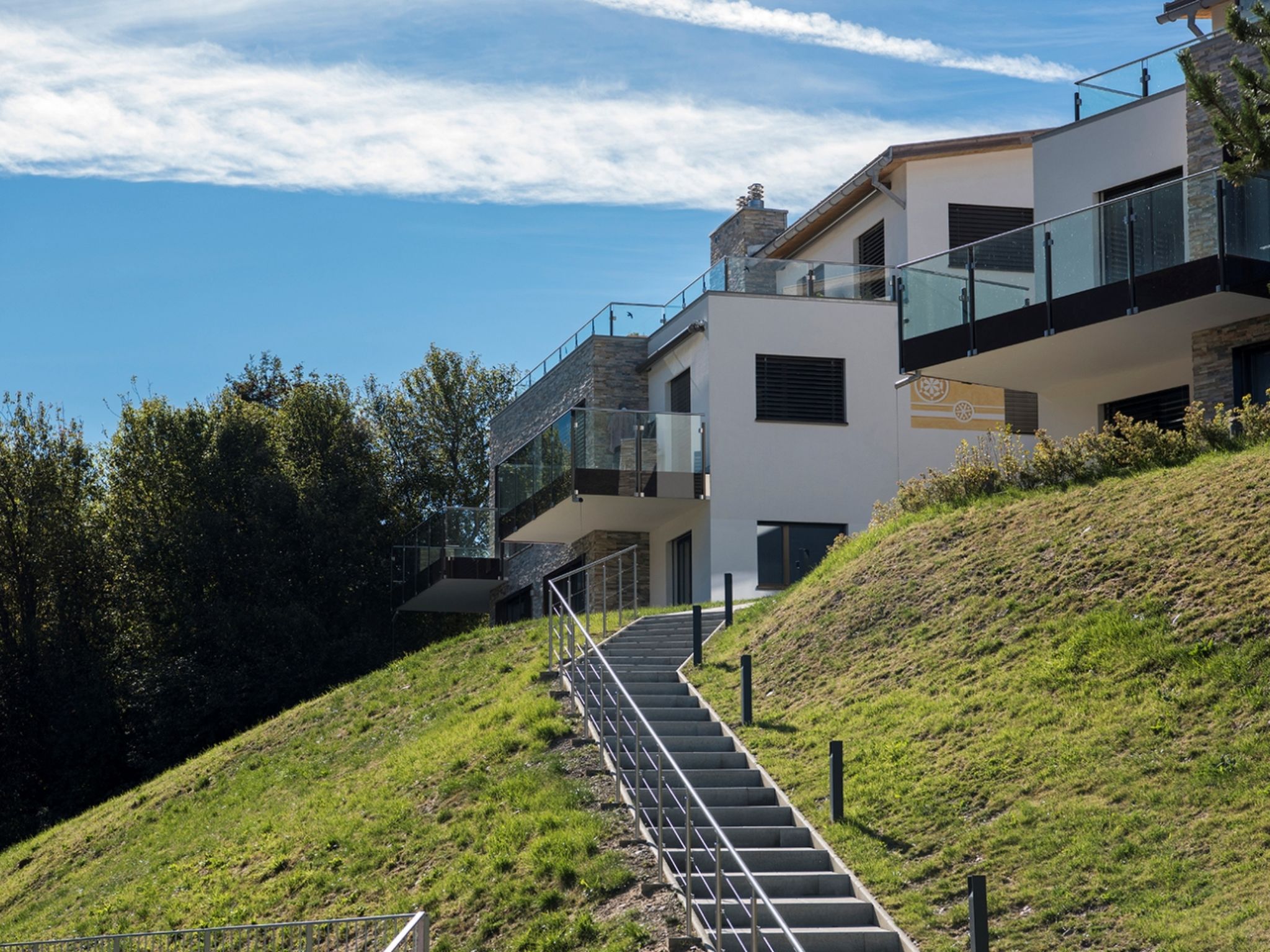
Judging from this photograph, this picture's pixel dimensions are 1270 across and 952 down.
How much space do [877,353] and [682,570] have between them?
5.46 m

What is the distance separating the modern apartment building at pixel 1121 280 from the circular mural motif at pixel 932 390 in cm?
594

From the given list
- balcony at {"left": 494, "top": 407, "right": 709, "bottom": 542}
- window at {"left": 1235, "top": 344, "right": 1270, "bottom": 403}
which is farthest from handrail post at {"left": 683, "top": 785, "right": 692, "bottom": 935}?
balcony at {"left": 494, "top": 407, "right": 709, "bottom": 542}

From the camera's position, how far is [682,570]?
96.6 ft

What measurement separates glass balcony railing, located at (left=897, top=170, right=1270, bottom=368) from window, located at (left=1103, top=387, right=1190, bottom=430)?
2.31 m

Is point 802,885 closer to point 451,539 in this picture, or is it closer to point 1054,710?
point 1054,710

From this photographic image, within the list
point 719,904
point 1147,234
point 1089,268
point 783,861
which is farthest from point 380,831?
point 1147,234

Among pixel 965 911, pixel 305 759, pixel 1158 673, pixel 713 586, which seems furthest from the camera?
pixel 713 586

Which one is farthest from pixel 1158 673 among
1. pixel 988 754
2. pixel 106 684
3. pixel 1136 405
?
pixel 106 684

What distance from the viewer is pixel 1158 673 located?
1323 cm

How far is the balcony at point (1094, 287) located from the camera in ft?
59.5

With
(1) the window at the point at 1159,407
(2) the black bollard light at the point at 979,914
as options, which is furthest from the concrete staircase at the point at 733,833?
(1) the window at the point at 1159,407

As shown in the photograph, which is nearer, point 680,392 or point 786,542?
point 786,542

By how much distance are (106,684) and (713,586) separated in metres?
17.0

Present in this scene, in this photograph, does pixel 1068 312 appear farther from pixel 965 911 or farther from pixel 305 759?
pixel 305 759
